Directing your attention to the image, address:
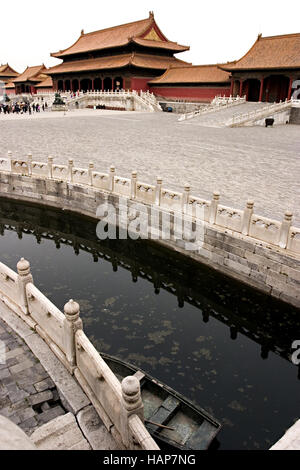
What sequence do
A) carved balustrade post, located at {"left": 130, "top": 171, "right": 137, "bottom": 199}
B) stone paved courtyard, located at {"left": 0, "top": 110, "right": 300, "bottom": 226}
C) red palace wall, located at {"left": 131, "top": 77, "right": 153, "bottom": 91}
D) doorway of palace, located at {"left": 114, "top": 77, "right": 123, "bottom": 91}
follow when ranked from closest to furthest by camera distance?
carved balustrade post, located at {"left": 130, "top": 171, "right": 137, "bottom": 199} < stone paved courtyard, located at {"left": 0, "top": 110, "right": 300, "bottom": 226} < red palace wall, located at {"left": 131, "top": 77, "right": 153, "bottom": 91} < doorway of palace, located at {"left": 114, "top": 77, "right": 123, "bottom": 91}

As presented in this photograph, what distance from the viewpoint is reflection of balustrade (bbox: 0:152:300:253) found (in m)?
8.49

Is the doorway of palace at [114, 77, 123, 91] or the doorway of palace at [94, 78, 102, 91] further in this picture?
the doorway of palace at [94, 78, 102, 91]

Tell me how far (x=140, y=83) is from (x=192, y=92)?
8322 millimetres

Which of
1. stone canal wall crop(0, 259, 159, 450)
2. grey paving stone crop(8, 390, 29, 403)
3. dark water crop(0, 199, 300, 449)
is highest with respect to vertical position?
stone canal wall crop(0, 259, 159, 450)

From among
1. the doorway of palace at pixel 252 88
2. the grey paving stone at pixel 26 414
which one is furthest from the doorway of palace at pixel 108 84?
the grey paving stone at pixel 26 414

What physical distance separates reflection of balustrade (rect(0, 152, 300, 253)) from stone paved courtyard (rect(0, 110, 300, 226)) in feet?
5.33

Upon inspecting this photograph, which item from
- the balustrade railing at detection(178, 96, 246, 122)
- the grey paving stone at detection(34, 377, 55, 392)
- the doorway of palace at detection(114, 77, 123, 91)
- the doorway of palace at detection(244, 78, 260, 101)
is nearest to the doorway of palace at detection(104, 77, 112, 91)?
the doorway of palace at detection(114, 77, 123, 91)

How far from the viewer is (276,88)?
3912 cm

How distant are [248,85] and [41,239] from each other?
→ 36.5 metres

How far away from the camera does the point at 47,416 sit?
14.8ft

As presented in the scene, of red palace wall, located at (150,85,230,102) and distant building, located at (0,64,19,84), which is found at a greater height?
distant building, located at (0,64,19,84)

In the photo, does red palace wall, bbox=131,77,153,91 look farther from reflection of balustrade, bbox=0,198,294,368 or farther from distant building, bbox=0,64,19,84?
distant building, bbox=0,64,19,84

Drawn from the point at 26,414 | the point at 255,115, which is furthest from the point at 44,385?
the point at 255,115

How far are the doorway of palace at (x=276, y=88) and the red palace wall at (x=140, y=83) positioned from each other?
1716 cm
